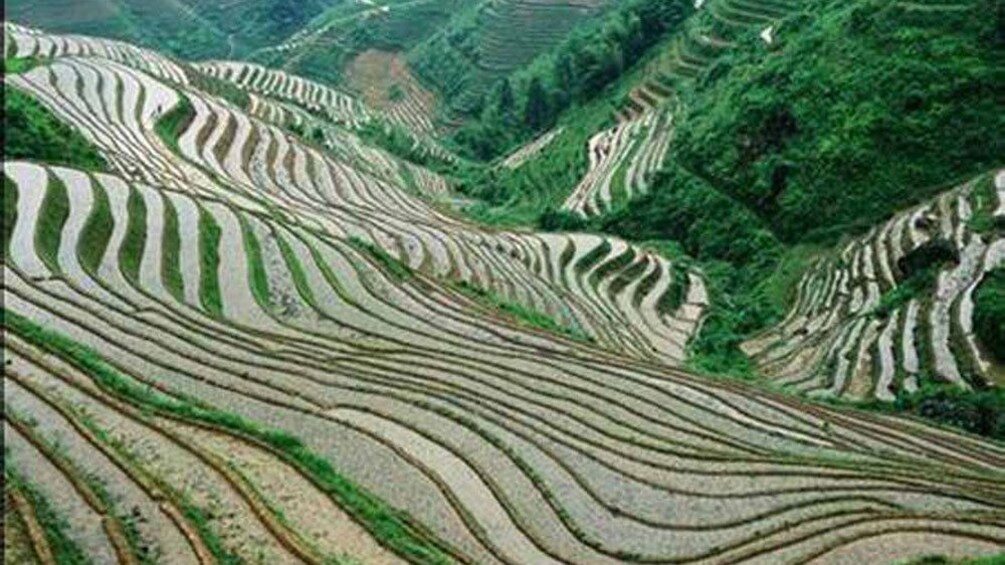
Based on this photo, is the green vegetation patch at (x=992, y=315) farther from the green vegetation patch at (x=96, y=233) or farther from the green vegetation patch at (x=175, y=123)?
the green vegetation patch at (x=175, y=123)

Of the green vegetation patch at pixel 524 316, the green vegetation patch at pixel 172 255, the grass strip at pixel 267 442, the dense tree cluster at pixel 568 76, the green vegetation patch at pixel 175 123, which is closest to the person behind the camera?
the grass strip at pixel 267 442

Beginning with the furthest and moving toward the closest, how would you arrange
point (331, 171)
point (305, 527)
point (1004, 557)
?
point (331, 171) < point (305, 527) < point (1004, 557)

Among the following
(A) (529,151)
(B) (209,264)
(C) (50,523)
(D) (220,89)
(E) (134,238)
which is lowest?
(C) (50,523)

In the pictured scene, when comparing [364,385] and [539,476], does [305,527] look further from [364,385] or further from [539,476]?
[364,385]

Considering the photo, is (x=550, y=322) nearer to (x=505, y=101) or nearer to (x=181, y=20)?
(x=505, y=101)

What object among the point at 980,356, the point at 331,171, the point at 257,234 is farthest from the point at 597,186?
the point at 980,356

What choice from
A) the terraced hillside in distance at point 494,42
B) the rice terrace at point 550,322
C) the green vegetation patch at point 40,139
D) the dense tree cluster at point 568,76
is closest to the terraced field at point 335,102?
the terraced hillside in distance at point 494,42

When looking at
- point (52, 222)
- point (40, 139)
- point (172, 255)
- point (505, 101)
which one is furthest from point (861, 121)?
point (505, 101)
